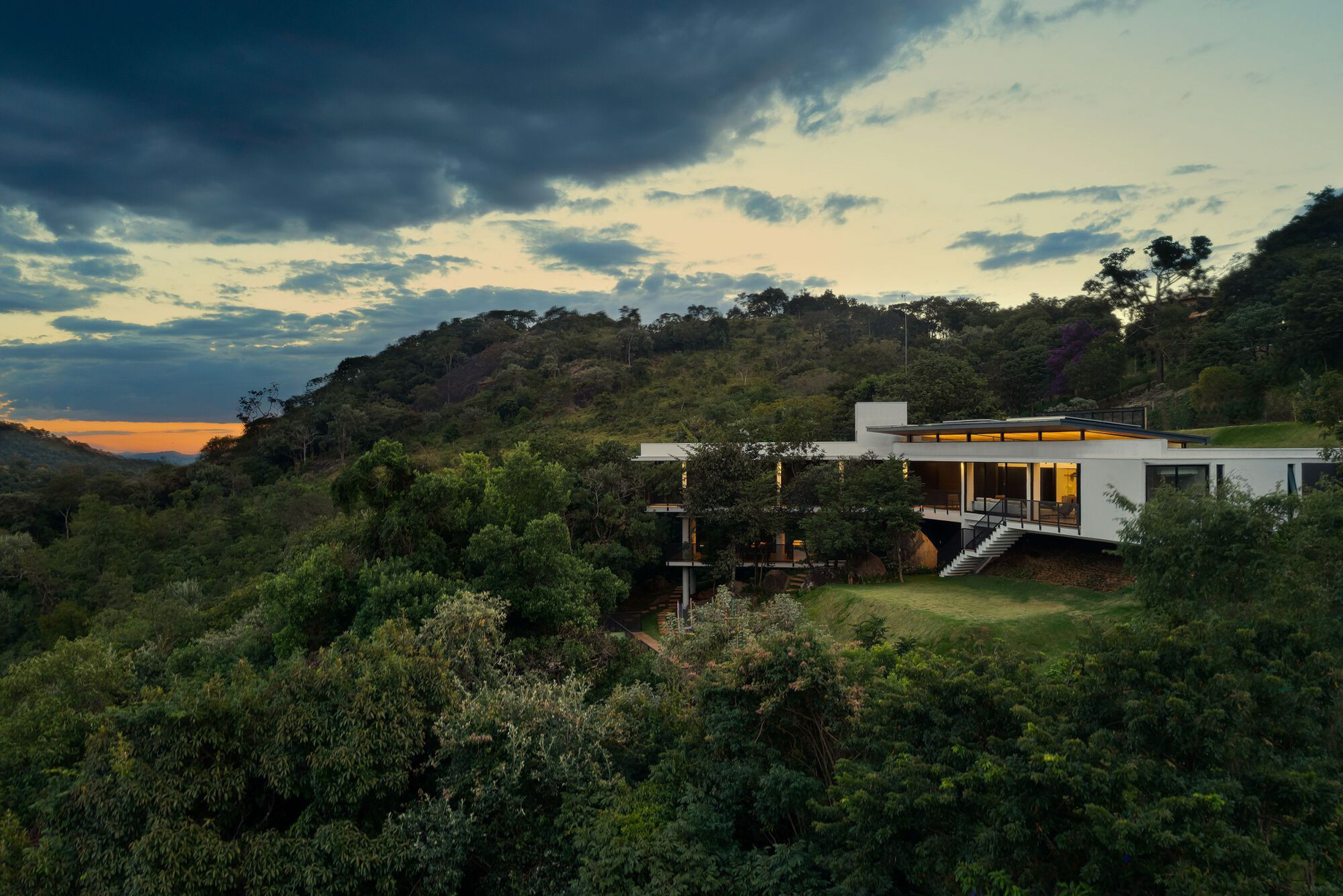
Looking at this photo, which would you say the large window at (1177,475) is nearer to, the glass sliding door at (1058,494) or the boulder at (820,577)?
the glass sliding door at (1058,494)

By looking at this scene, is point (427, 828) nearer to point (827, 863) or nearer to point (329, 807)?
point (329, 807)

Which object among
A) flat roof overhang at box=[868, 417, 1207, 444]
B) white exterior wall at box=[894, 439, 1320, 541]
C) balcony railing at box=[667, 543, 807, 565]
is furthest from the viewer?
balcony railing at box=[667, 543, 807, 565]

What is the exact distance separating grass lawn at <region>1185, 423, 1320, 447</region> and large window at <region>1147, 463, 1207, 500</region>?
11.8 metres

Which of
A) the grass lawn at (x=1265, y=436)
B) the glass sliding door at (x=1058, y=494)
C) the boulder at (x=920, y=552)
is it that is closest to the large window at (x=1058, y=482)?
the glass sliding door at (x=1058, y=494)

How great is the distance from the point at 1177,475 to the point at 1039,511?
3481mm

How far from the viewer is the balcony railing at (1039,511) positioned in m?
18.5

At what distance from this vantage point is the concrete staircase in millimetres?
20641

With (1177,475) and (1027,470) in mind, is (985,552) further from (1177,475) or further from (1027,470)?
(1177,475)

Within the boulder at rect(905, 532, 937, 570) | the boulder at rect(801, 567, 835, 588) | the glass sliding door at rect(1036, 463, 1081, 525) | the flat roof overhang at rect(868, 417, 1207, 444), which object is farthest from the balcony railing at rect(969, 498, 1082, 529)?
the boulder at rect(801, 567, 835, 588)

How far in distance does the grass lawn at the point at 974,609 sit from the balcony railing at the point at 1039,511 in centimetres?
171

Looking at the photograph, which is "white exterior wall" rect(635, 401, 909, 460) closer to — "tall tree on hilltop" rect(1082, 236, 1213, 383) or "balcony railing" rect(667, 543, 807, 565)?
"balcony railing" rect(667, 543, 807, 565)

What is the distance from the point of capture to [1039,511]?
64.2 feet

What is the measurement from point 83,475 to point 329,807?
5712 cm

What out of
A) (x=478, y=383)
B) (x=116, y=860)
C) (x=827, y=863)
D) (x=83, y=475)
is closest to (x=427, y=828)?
(x=116, y=860)
